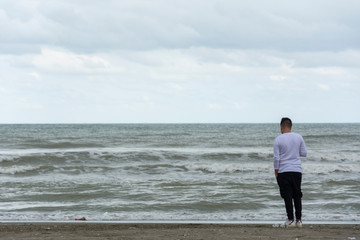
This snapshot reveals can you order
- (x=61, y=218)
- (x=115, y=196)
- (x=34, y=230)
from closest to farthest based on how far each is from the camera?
(x=34, y=230) < (x=61, y=218) < (x=115, y=196)

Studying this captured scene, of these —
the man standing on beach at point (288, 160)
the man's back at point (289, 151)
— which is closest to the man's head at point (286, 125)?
the man standing on beach at point (288, 160)

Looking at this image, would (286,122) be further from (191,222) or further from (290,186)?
(191,222)

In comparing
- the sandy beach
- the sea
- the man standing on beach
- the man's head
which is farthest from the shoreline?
the man's head

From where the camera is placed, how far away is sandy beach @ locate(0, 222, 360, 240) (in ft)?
19.8

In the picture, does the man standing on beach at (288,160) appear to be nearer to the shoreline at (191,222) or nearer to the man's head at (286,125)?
the man's head at (286,125)

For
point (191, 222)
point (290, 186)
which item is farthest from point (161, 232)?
point (290, 186)

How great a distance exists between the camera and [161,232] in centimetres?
650

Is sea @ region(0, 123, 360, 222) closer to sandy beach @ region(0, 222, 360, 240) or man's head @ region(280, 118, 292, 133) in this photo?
sandy beach @ region(0, 222, 360, 240)

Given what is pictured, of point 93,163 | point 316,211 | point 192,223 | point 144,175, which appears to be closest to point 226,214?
point 192,223

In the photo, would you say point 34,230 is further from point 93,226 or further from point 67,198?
point 67,198

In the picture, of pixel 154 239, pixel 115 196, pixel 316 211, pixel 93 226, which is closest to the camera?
pixel 154 239

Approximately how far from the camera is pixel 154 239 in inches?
228

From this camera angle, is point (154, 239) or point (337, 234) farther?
point (337, 234)

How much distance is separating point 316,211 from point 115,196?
4.52m
